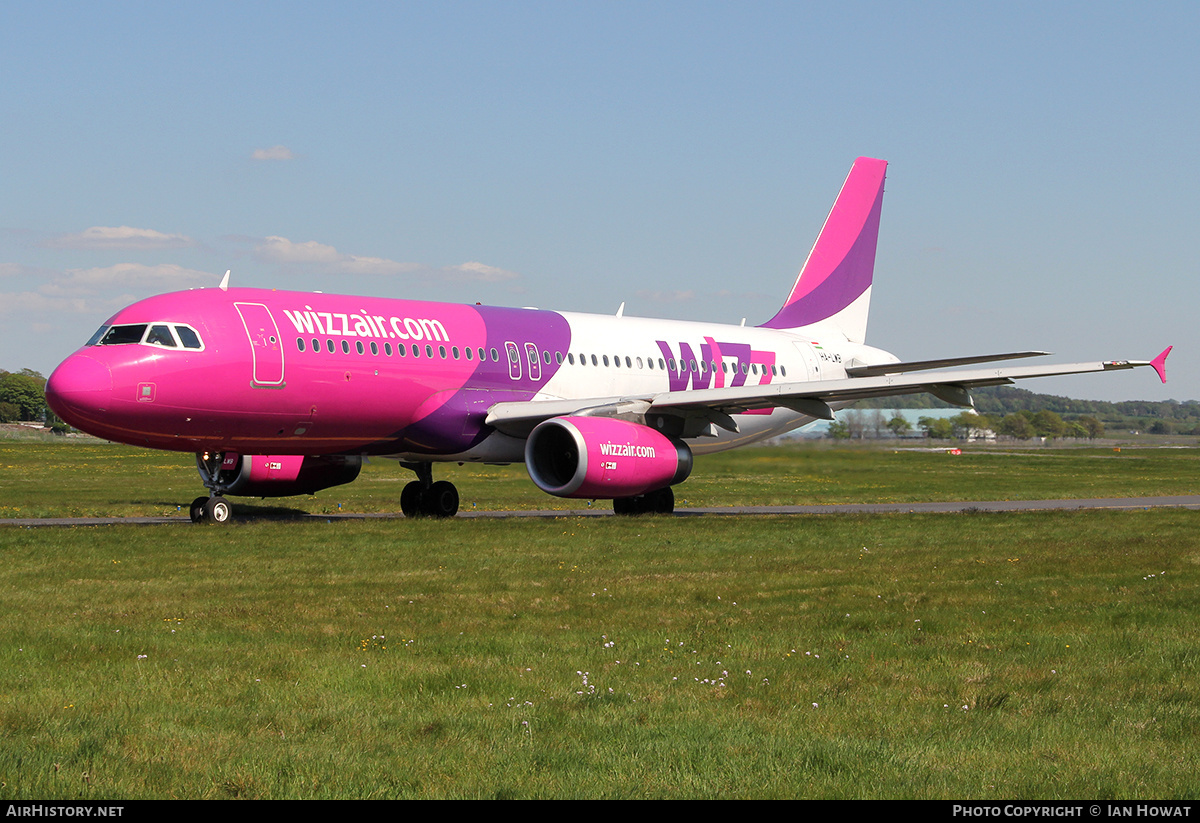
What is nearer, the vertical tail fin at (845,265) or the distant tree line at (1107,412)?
the vertical tail fin at (845,265)

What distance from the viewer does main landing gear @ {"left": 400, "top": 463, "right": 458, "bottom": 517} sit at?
2567 cm

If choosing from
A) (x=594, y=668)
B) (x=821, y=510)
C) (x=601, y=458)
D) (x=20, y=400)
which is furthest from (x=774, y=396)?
(x=20, y=400)

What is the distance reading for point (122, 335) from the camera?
2039 cm

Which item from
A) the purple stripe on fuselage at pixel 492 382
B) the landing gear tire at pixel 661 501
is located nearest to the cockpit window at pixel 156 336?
the purple stripe on fuselage at pixel 492 382

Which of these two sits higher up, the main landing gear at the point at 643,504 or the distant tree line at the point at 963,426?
the distant tree line at the point at 963,426

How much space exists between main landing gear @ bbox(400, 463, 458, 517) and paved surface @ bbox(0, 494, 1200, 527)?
450 millimetres

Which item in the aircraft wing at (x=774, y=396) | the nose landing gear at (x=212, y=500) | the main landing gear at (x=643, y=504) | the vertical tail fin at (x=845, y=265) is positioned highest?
the vertical tail fin at (x=845, y=265)

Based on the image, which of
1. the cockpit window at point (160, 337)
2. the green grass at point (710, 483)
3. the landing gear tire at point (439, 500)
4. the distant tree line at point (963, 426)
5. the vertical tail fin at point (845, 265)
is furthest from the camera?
the vertical tail fin at point (845, 265)

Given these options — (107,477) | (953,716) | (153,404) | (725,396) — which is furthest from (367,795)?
(107,477)

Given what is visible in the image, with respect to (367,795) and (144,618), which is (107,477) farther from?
(367,795)

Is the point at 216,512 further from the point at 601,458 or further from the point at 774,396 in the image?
the point at 774,396

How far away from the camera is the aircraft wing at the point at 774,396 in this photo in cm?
2378

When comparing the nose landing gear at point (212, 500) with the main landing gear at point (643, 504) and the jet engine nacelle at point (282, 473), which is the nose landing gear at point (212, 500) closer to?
the jet engine nacelle at point (282, 473)

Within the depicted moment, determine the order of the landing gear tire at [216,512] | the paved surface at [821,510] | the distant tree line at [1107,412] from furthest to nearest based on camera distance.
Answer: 1. the distant tree line at [1107,412]
2. the paved surface at [821,510]
3. the landing gear tire at [216,512]
